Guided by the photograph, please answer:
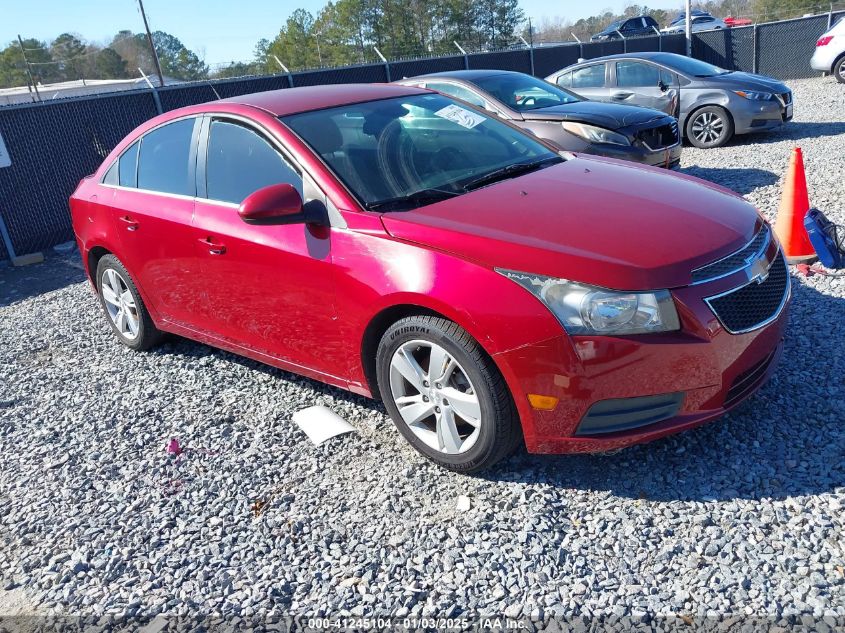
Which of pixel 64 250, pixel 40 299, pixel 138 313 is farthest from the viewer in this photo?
pixel 64 250

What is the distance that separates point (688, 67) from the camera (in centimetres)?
1164

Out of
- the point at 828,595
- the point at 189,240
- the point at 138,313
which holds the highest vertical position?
the point at 189,240

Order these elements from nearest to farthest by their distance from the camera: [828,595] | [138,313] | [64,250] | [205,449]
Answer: [828,595], [205,449], [138,313], [64,250]

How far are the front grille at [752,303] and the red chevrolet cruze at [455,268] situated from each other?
0.01 meters

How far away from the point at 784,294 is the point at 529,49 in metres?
17.5

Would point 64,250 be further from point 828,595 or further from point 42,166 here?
point 828,595

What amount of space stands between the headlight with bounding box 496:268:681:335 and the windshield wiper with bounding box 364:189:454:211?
1009mm

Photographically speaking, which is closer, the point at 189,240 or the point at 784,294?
the point at 784,294

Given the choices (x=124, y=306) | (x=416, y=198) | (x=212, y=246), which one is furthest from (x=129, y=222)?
(x=416, y=198)

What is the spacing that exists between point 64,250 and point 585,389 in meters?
8.92

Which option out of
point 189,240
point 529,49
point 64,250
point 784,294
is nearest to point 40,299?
point 64,250

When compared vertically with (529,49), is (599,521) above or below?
below

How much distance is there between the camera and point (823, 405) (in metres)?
3.57

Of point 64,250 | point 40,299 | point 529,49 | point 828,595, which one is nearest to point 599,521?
point 828,595
